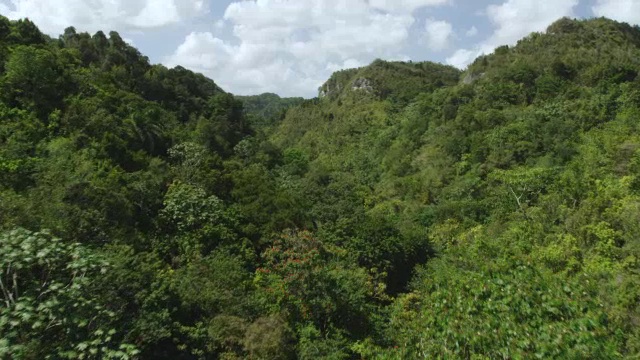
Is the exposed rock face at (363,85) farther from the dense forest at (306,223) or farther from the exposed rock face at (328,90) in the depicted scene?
the dense forest at (306,223)

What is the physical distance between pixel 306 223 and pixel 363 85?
7587 cm

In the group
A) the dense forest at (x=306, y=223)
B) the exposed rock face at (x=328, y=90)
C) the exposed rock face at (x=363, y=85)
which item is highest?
the exposed rock face at (x=328, y=90)

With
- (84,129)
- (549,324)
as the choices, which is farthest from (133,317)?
(84,129)

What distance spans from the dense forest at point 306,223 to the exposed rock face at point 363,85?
126 feet

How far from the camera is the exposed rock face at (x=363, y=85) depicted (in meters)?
98.5

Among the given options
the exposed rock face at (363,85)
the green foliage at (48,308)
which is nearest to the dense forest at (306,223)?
the green foliage at (48,308)

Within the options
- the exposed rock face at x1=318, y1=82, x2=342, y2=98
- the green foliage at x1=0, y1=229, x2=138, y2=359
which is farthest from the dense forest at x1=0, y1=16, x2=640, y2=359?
the exposed rock face at x1=318, y1=82, x2=342, y2=98

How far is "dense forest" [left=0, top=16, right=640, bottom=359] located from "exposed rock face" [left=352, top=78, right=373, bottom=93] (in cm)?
3828

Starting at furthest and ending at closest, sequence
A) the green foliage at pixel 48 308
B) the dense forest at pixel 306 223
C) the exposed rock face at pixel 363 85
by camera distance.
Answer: the exposed rock face at pixel 363 85 < the dense forest at pixel 306 223 < the green foliage at pixel 48 308

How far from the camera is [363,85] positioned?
10081 cm

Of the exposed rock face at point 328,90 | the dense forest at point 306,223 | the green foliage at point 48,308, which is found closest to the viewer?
the green foliage at point 48,308

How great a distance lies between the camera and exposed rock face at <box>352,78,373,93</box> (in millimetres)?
98475

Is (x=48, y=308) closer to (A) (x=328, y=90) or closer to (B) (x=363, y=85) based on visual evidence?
(B) (x=363, y=85)

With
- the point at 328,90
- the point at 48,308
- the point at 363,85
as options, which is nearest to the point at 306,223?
the point at 48,308
